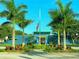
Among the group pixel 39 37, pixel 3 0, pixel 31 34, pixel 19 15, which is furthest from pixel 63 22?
pixel 31 34

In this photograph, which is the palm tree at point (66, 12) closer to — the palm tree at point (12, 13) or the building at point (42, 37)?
the palm tree at point (12, 13)

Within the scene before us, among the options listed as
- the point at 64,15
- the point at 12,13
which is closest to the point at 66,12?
the point at 64,15

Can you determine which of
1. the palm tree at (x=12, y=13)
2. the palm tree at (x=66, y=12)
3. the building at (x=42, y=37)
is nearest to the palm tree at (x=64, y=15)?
the palm tree at (x=66, y=12)

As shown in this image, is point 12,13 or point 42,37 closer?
point 12,13

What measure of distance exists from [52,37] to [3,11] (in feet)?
104

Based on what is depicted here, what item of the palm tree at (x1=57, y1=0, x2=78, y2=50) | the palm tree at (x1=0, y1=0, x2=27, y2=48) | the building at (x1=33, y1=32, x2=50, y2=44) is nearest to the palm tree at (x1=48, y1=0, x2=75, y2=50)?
the palm tree at (x1=57, y1=0, x2=78, y2=50)

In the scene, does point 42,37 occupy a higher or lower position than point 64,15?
lower

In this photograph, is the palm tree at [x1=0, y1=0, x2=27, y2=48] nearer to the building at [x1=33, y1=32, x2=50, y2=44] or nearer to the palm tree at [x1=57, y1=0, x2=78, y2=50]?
the palm tree at [x1=57, y1=0, x2=78, y2=50]

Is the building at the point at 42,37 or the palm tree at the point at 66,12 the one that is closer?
the palm tree at the point at 66,12

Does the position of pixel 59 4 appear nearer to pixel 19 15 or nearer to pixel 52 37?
pixel 19 15

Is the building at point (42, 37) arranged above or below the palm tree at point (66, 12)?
below

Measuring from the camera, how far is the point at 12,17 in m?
36.3

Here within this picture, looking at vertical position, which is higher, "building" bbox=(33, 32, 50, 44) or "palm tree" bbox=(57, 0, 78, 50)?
"palm tree" bbox=(57, 0, 78, 50)

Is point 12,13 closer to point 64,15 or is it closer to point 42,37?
point 64,15
